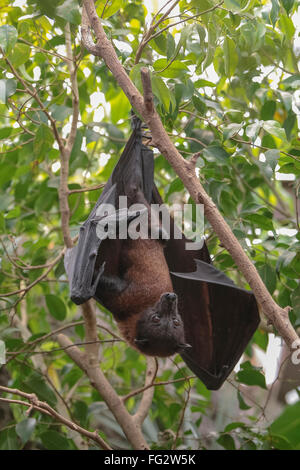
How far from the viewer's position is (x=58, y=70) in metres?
3.94

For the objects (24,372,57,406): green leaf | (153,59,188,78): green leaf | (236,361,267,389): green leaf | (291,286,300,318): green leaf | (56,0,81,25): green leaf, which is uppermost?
(56,0,81,25): green leaf

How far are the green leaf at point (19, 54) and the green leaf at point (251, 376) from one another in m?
2.46

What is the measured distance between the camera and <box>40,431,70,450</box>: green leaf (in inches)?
168

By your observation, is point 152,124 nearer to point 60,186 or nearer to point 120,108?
point 60,186

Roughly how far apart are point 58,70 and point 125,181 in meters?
0.88

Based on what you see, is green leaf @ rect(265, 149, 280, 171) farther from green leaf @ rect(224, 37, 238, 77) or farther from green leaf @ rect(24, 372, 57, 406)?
green leaf @ rect(24, 372, 57, 406)

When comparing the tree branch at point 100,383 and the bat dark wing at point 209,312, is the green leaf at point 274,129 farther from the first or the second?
the tree branch at point 100,383

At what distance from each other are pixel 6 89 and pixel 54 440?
2.56 meters

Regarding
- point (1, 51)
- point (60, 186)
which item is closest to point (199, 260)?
point (60, 186)

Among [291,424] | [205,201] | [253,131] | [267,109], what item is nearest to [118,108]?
[267,109]

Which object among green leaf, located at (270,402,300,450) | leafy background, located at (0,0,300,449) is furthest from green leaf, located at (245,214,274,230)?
green leaf, located at (270,402,300,450)

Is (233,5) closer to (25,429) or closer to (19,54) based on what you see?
(19,54)

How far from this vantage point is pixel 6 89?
3164 mm

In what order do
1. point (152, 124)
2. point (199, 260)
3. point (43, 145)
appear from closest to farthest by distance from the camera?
point (152, 124)
point (43, 145)
point (199, 260)
